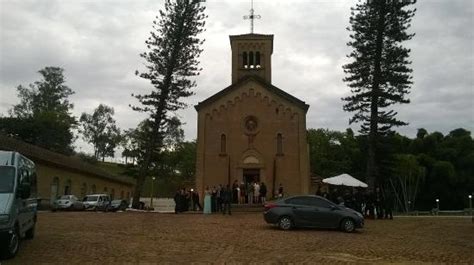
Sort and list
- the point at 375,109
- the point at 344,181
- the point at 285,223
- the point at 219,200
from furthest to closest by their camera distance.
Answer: the point at 375,109, the point at 219,200, the point at 344,181, the point at 285,223

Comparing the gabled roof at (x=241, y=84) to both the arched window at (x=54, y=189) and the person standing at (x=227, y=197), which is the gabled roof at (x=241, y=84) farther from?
the arched window at (x=54, y=189)

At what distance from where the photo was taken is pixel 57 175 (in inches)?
1655

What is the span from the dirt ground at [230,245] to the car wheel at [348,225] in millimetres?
385

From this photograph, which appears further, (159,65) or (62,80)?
(62,80)

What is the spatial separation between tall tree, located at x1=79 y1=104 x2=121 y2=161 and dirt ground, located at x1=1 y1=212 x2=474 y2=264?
76510 millimetres

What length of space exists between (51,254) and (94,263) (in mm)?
1711

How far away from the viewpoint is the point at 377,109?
35.0 m

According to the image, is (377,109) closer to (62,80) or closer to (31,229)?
(31,229)

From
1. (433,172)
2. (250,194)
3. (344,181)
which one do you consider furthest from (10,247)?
(433,172)

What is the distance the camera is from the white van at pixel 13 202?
10.9 m

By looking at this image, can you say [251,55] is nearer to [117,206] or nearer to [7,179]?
[117,206]

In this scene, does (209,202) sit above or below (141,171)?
below

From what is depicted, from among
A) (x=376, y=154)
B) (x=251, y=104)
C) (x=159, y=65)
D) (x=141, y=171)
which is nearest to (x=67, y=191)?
(x=141, y=171)

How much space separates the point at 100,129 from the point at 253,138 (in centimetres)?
6412
